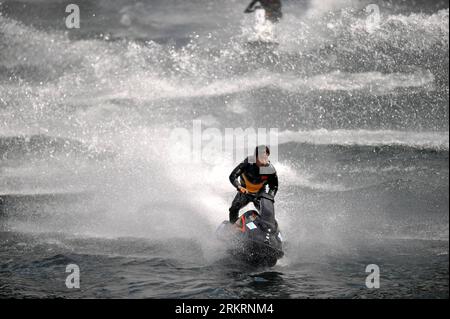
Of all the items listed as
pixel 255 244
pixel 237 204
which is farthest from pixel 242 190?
pixel 255 244

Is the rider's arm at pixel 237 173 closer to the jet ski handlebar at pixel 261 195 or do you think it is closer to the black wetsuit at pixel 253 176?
the black wetsuit at pixel 253 176

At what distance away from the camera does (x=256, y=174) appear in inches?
460

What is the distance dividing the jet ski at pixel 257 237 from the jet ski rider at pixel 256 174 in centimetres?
22

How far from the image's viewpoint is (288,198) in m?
23.1

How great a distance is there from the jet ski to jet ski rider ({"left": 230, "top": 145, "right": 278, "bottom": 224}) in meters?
0.22

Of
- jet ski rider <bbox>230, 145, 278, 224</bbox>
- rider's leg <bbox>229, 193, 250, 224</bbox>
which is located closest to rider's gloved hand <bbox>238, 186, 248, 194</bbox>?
jet ski rider <bbox>230, 145, 278, 224</bbox>

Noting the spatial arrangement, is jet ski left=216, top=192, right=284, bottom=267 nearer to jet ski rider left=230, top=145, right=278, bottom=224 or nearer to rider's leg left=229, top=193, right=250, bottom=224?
jet ski rider left=230, top=145, right=278, bottom=224

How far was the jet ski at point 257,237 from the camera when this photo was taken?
11.2 meters

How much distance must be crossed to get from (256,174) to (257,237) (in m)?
1.52

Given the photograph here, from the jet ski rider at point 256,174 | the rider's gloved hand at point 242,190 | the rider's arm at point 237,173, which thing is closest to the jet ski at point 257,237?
the jet ski rider at point 256,174

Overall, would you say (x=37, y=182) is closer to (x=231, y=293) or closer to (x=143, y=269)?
(x=143, y=269)

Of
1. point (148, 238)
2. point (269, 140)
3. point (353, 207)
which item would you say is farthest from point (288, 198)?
point (269, 140)

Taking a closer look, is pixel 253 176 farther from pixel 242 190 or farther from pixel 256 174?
pixel 242 190

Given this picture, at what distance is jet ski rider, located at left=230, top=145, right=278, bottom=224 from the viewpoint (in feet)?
37.7
